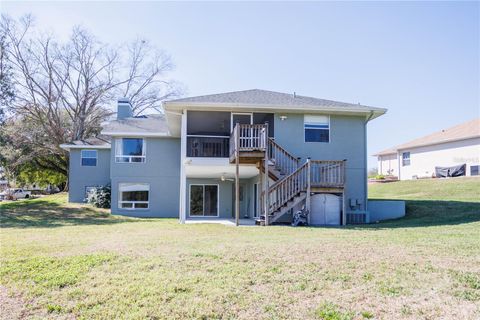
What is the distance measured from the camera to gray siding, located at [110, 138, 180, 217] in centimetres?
1969

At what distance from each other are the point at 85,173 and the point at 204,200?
7.97 metres

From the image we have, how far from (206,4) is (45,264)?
401 inches

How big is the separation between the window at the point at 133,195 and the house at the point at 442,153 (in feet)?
60.1

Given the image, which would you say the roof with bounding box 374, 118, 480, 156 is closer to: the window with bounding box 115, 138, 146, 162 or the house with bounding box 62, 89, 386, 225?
the house with bounding box 62, 89, 386, 225

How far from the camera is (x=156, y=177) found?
65.0 ft

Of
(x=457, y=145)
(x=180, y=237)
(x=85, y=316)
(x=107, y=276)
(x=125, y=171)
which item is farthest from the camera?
(x=457, y=145)

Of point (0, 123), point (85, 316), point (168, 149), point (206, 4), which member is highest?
point (206, 4)

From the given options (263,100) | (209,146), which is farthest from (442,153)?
(209,146)

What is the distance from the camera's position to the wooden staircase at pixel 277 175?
524 inches

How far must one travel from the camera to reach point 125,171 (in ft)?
64.7

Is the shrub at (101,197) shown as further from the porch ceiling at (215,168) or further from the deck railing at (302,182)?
the deck railing at (302,182)

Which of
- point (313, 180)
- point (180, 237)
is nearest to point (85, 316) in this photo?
point (180, 237)

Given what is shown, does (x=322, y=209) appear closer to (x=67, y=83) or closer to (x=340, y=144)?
(x=340, y=144)

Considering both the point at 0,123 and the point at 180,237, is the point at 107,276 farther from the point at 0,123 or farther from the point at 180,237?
the point at 0,123
